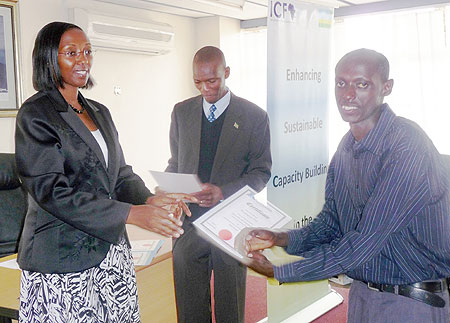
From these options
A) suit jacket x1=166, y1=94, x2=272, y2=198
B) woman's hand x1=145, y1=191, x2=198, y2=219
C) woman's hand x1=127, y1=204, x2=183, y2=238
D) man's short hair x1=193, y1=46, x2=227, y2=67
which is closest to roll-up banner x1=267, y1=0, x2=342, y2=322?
suit jacket x1=166, y1=94, x2=272, y2=198

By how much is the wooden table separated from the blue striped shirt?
0.92 metres

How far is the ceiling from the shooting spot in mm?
5043

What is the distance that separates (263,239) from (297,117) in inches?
65.0

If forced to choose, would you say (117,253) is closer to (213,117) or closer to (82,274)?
(82,274)

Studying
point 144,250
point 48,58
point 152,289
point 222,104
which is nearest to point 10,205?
point 144,250

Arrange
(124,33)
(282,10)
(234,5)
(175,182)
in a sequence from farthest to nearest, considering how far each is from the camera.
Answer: (234,5) < (124,33) < (282,10) < (175,182)

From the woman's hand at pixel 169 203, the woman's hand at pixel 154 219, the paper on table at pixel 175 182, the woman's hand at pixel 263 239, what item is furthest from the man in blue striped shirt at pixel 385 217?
the paper on table at pixel 175 182

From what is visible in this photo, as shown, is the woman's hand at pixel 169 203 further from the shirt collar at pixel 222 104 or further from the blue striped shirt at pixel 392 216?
the shirt collar at pixel 222 104

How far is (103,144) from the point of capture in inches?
72.0

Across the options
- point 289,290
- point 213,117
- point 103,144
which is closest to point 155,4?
point 213,117

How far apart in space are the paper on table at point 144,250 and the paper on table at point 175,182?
0.41 m

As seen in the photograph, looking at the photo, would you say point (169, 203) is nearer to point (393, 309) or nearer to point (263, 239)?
point (263, 239)

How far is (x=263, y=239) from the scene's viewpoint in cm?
182

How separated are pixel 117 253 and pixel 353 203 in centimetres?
84
